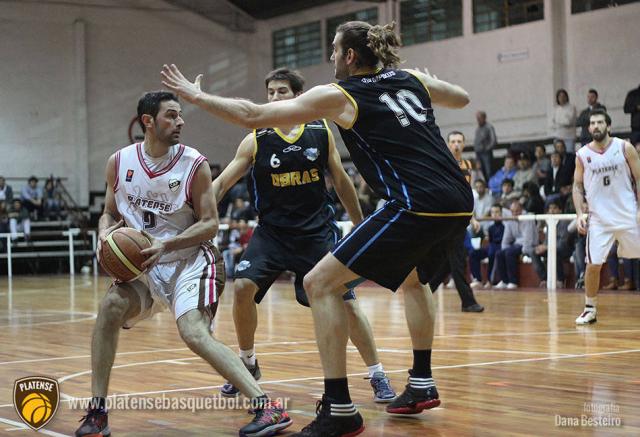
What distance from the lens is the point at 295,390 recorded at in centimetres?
604

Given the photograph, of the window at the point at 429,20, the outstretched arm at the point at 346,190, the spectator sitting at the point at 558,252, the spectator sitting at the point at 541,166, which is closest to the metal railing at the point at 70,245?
the window at the point at 429,20

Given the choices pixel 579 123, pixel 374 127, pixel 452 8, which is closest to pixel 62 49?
pixel 452 8

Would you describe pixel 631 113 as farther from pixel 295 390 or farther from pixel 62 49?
pixel 62 49

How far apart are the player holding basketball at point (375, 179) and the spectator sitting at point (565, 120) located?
14.8 metres

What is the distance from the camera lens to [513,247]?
1570 cm

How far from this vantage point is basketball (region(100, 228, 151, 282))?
4.82 m

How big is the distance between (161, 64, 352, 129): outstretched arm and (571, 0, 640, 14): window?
16.7 m

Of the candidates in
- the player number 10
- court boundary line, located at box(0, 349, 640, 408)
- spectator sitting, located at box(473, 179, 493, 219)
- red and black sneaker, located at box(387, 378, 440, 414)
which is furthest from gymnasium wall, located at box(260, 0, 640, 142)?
the player number 10

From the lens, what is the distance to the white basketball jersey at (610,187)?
10.0 meters

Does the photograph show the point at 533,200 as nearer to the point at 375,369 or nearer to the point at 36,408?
the point at 375,369

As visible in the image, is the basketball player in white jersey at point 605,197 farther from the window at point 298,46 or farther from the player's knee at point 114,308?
the window at point 298,46

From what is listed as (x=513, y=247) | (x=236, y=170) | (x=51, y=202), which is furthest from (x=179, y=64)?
(x=236, y=170)

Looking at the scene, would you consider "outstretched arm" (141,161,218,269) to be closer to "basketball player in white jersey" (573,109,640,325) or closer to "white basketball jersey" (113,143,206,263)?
"white basketball jersey" (113,143,206,263)

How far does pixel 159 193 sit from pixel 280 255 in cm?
123
